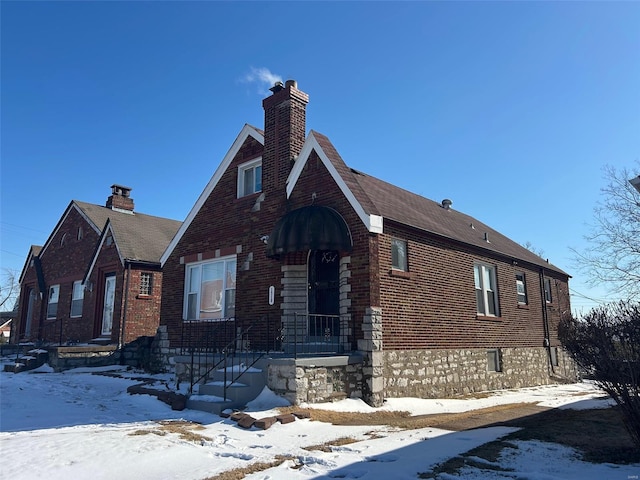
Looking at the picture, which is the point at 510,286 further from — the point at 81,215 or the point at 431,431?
the point at 81,215

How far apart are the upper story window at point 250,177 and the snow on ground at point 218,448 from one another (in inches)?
276

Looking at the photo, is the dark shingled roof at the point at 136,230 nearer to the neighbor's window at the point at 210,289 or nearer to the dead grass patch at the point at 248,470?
the neighbor's window at the point at 210,289

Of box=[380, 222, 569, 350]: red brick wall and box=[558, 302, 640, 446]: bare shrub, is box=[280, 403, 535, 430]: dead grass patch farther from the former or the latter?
box=[558, 302, 640, 446]: bare shrub

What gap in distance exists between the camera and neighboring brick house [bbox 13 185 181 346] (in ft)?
69.8

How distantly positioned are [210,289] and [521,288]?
40.3ft

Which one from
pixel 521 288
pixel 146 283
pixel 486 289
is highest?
pixel 146 283

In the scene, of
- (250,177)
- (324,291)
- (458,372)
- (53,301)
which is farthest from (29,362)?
(458,372)

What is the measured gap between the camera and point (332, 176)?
41.1 feet

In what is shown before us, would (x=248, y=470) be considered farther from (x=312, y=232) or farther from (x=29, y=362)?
(x=29, y=362)

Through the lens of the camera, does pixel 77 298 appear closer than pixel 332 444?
No

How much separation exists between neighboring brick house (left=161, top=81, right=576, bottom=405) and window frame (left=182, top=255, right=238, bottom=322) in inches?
1.9

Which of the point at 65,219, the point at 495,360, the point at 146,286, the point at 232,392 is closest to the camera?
the point at 232,392

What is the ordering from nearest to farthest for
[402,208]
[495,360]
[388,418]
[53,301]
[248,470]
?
[248,470] → [388,418] → [402,208] → [495,360] → [53,301]

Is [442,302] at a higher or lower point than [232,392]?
higher
